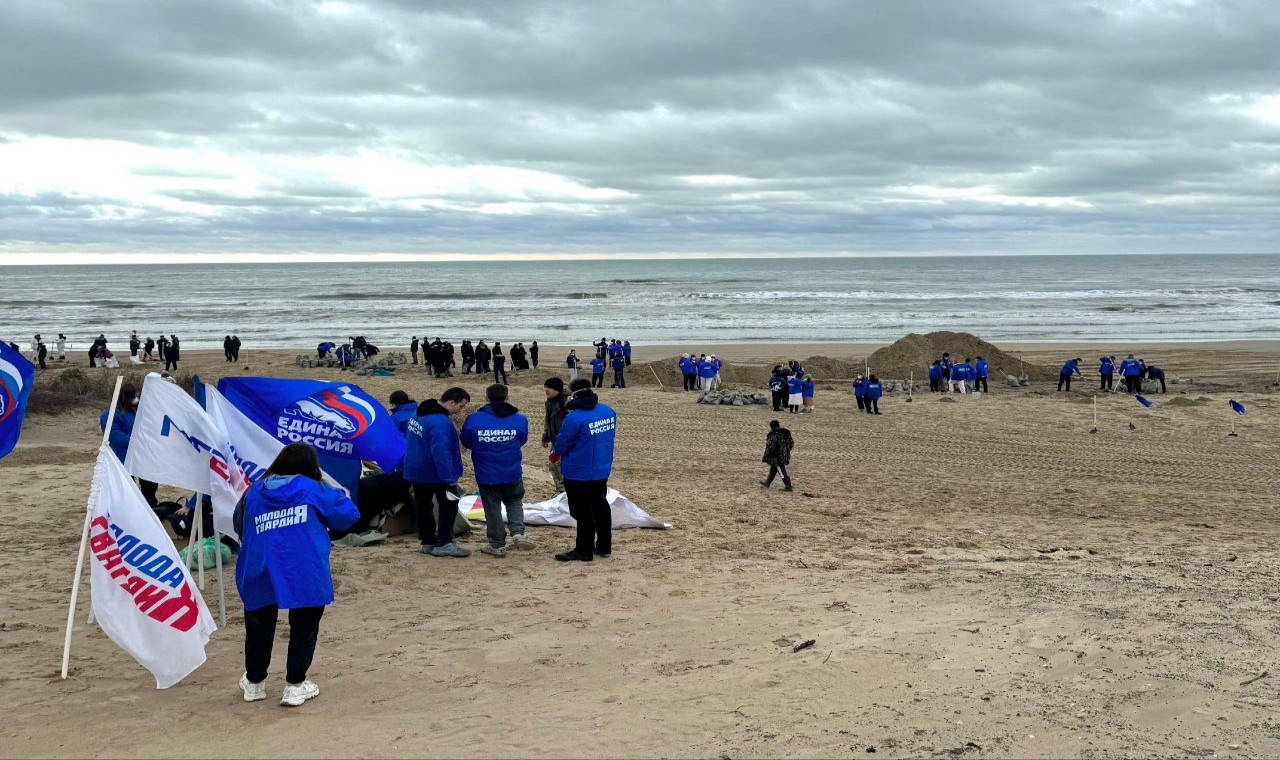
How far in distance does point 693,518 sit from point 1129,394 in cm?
→ 1717

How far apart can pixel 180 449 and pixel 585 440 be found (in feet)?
9.31

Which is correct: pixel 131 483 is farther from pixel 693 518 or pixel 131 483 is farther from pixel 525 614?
pixel 693 518

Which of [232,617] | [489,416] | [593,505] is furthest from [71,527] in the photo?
[593,505]

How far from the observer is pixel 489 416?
7.79 m

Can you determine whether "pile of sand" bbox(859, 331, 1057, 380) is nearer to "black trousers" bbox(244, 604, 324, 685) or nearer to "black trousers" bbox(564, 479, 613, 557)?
"black trousers" bbox(564, 479, 613, 557)

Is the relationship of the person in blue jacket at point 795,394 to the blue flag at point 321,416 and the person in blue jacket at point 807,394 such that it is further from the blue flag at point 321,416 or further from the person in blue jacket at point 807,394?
the blue flag at point 321,416

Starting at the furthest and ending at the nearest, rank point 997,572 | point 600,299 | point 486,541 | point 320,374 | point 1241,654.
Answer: point 600,299, point 320,374, point 486,541, point 997,572, point 1241,654

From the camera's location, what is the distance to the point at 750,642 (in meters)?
5.82

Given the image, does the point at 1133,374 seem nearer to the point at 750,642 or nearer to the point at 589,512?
the point at 589,512

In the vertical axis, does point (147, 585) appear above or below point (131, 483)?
below

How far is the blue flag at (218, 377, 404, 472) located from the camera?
23.4ft

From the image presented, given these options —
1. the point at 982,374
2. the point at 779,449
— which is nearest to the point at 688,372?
the point at 982,374

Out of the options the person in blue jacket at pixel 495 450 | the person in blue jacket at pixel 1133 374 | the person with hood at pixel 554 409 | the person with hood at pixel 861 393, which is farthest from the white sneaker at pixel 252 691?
the person in blue jacket at pixel 1133 374

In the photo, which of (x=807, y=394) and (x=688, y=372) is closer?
(x=807, y=394)
